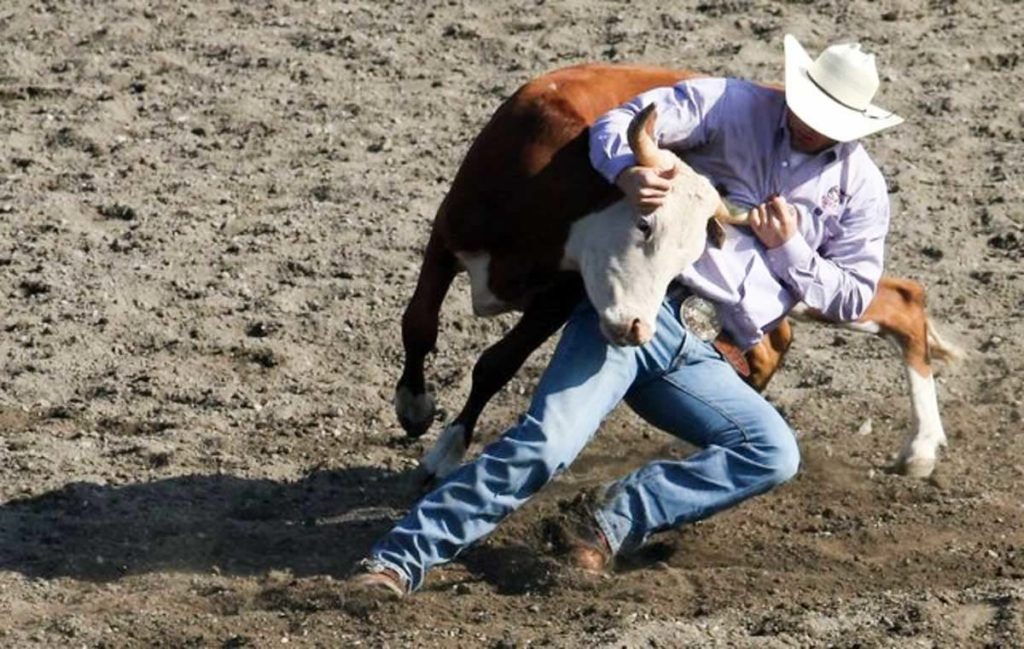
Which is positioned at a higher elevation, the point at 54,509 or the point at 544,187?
the point at 544,187

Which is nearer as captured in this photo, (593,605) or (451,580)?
(593,605)

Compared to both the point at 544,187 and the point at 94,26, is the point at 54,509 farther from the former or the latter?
the point at 94,26

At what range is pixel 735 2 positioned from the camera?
36.6ft

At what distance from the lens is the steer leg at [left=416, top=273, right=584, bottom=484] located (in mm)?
7359

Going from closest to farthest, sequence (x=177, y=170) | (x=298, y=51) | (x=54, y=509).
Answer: (x=54, y=509)
(x=177, y=170)
(x=298, y=51)

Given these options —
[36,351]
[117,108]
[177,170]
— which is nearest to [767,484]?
[36,351]

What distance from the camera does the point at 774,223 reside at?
655cm

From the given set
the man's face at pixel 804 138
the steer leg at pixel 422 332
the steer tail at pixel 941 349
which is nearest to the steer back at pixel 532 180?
the steer leg at pixel 422 332

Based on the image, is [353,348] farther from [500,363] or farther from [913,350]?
[913,350]

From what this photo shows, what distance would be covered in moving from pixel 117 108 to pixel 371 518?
3470 mm

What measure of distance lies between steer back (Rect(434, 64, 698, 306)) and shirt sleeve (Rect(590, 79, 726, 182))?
27 centimetres

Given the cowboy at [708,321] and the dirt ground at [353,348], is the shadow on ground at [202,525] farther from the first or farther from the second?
the cowboy at [708,321]

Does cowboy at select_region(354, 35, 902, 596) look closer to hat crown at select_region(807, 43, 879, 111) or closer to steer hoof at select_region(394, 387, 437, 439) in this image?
hat crown at select_region(807, 43, 879, 111)

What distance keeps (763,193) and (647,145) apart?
1.85 feet
